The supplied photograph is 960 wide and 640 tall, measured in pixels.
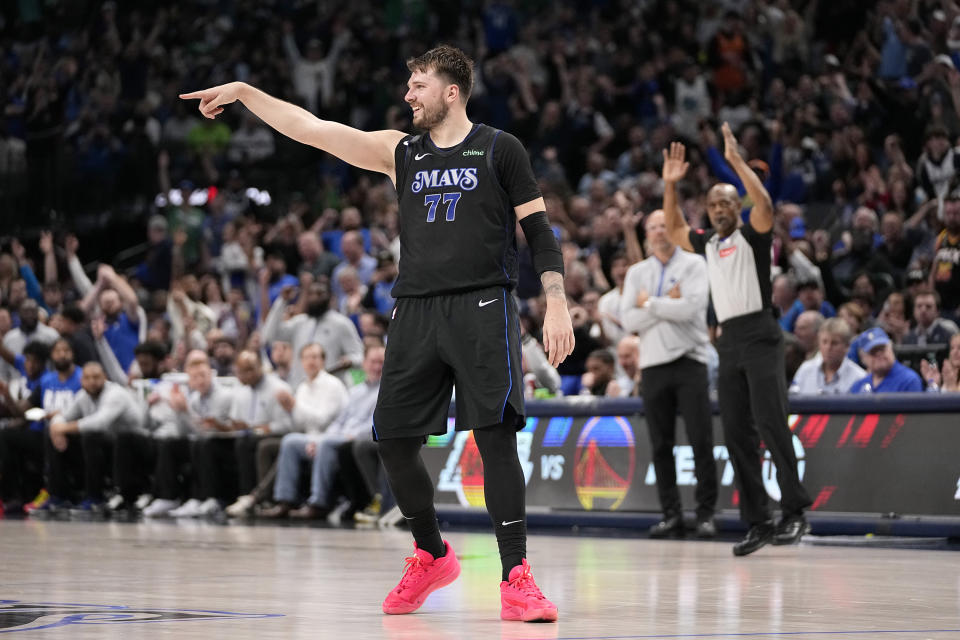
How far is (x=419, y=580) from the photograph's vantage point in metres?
6.12

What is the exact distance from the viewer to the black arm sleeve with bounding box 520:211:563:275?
19.5 feet

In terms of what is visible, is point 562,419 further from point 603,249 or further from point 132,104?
point 132,104

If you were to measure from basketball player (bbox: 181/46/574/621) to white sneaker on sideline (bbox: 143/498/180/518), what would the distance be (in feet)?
30.1

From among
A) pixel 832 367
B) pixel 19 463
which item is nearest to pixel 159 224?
pixel 19 463

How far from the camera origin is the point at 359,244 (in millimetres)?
17266

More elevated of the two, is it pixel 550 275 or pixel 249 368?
pixel 550 275

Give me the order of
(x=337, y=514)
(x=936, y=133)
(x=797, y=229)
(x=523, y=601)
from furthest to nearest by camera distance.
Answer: (x=936, y=133) < (x=797, y=229) < (x=337, y=514) < (x=523, y=601)

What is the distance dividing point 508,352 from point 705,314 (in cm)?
587

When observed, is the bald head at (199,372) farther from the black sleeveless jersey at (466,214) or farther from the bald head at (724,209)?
the black sleeveless jersey at (466,214)

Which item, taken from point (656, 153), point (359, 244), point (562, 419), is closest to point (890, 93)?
point (656, 153)

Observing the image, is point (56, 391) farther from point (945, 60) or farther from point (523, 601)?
point (523, 601)

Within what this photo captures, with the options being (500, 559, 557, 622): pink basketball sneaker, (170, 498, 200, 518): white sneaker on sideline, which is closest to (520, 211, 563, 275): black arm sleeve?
(500, 559, 557, 622): pink basketball sneaker

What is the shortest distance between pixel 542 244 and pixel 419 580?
147 centimetres

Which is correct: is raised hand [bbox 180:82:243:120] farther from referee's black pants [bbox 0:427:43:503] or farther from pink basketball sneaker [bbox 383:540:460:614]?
referee's black pants [bbox 0:427:43:503]
